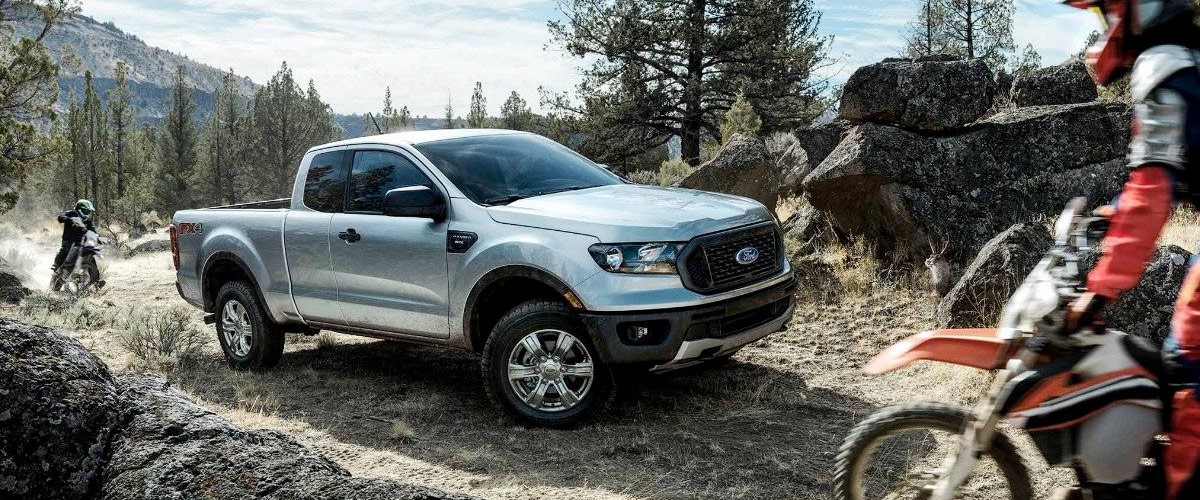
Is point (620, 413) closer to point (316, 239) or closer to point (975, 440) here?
point (316, 239)

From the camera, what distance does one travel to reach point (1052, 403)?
2799 millimetres

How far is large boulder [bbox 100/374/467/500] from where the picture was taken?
262 centimetres

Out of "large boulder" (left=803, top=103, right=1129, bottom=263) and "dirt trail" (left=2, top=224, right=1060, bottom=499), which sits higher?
"large boulder" (left=803, top=103, right=1129, bottom=263)

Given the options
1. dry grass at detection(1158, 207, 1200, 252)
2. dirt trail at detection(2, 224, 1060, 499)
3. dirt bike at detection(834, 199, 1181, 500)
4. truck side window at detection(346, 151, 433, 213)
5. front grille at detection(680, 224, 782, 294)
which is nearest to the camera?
dirt bike at detection(834, 199, 1181, 500)

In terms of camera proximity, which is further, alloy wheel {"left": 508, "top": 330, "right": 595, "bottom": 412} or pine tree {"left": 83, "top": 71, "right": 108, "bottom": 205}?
pine tree {"left": 83, "top": 71, "right": 108, "bottom": 205}

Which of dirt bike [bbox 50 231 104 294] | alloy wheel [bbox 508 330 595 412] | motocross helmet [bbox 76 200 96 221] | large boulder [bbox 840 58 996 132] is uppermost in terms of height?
large boulder [bbox 840 58 996 132]

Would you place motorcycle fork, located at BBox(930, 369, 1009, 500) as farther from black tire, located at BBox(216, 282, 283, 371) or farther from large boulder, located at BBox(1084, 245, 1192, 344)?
black tire, located at BBox(216, 282, 283, 371)

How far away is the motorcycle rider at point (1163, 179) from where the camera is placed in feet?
8.51

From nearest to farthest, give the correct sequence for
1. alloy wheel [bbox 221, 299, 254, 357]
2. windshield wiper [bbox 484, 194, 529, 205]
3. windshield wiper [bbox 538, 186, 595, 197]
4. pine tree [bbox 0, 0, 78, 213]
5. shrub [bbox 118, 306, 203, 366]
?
windshield wiper [bbox 484, 194, 529, 205] → windshield wiper [bbox 538, 186, 595, 197] → alloy wheel [bbox 221, 299, 254, 357] → shrub [bbox 118, 306, 203, 366] → pine tree [bbox 0, 0, 78, 213]

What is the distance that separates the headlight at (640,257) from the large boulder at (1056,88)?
7254 millimetres

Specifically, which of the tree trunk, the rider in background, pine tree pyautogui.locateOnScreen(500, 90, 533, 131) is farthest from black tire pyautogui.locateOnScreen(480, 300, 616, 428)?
pine tree pyautogui.locateOnScreen(500, 90, 533, 131)

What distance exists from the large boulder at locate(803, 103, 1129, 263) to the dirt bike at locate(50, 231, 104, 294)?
11.7 meters

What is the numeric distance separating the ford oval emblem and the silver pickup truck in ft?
0.08

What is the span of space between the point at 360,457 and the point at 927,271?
17.2 ft
